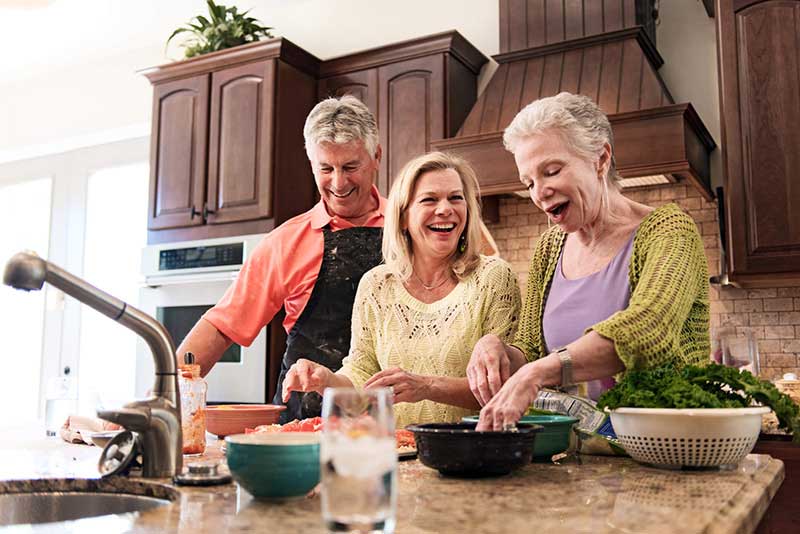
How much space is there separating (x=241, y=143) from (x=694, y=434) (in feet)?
10.2

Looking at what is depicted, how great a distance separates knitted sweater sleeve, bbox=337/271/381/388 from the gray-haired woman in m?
0.39

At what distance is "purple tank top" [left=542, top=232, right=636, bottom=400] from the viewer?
1676 millimetres

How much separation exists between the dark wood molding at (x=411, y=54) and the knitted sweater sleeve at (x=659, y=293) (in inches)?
89.6

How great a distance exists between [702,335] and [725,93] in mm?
2015

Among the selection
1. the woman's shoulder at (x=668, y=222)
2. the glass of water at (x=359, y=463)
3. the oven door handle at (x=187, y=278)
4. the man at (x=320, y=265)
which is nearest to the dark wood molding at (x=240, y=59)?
the oven door handle at (x=187, y=278)

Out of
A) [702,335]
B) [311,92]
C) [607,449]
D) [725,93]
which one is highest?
[311,92]

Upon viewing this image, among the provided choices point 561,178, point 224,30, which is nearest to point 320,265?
point 561,178

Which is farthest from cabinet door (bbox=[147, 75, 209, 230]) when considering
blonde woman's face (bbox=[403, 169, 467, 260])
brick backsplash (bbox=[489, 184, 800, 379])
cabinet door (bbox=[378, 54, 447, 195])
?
blonde woman's face (bbox=[403, 169, 467, 260])

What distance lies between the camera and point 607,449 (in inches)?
57.5

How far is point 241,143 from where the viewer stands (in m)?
3.96

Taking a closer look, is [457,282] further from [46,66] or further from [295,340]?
[46,66]

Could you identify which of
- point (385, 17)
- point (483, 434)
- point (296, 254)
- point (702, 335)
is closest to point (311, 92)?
point (385, 17)

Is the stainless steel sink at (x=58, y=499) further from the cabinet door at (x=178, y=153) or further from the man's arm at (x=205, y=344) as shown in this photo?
the cabinet door at (x=178, y=153)

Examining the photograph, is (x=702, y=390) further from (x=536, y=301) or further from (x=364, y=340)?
(x=364, y=340)
